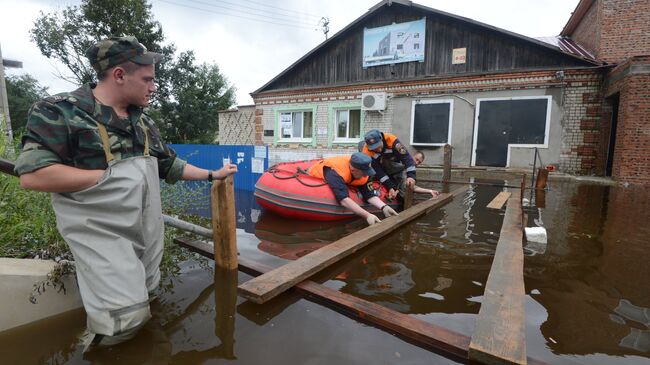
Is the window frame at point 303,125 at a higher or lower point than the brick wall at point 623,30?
lower

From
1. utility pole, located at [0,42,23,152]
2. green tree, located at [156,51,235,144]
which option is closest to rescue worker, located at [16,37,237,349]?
utility pole, located at [0,42,23,152]

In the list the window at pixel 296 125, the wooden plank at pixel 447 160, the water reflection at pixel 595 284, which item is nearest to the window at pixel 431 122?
the wooden plank at pixel 447 160

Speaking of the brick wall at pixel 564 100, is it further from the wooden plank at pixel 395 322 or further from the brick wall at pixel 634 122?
the wooden plank at pixel 395 322

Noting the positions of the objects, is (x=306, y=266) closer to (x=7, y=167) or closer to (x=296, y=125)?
(x=7, y=167)

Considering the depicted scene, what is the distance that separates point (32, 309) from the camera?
220 centimetres

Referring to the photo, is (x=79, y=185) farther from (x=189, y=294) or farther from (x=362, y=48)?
(x=362, y=48)

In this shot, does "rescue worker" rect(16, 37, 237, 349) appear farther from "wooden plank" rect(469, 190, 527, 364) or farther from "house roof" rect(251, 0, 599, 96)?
"house roof" rect(251, 0, 599, 96)

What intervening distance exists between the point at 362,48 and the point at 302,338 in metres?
14.0

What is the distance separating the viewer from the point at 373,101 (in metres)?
13.7

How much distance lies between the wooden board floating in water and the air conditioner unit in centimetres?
944

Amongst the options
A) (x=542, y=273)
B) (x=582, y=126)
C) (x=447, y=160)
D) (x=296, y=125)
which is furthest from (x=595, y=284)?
(x=296, y=125)

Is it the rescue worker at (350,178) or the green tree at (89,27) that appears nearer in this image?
the rescue worker at (350,178)

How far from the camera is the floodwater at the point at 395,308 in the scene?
1980 millimetres

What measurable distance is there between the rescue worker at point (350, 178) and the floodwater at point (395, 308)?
0.72 m
